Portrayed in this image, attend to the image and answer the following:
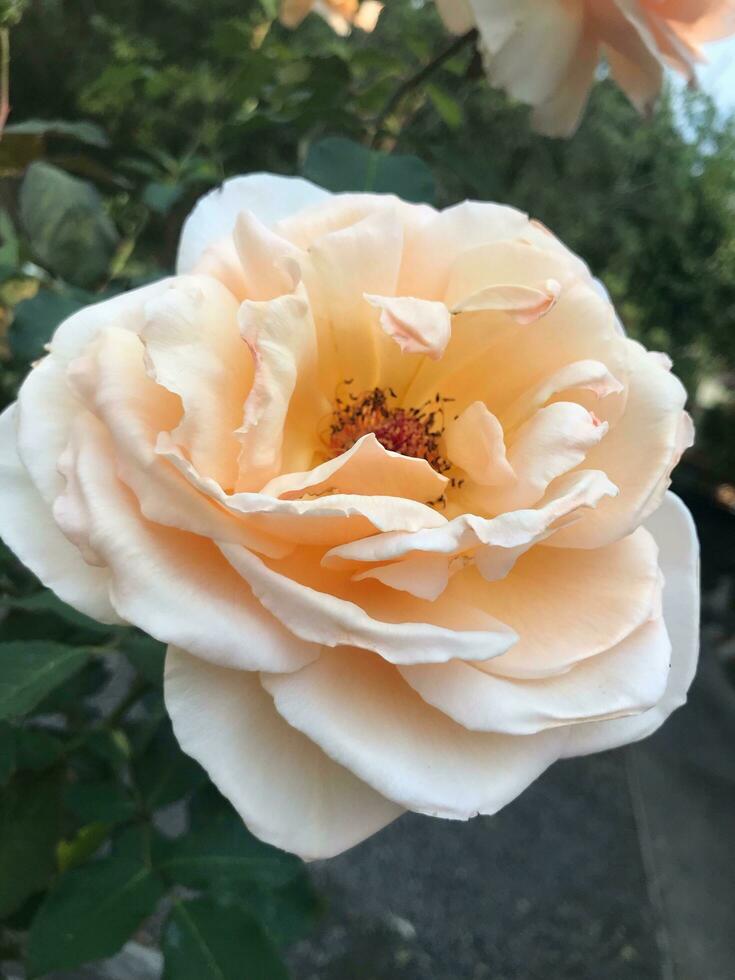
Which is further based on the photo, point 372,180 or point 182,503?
point 372,180

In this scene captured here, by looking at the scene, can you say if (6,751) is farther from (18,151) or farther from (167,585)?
(18,151)

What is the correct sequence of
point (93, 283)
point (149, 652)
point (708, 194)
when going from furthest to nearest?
point (708, 194) → point (93, 283) → point (149, 652)

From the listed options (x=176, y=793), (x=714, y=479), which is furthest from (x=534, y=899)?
(x=714, y=479)

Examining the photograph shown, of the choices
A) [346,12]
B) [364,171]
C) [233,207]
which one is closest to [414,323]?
[233,207]

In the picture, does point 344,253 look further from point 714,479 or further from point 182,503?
point 714,479

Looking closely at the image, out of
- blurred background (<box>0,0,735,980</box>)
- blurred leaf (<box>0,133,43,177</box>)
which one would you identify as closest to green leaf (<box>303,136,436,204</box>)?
blurred background (<box>0,0,735,980</box>)
